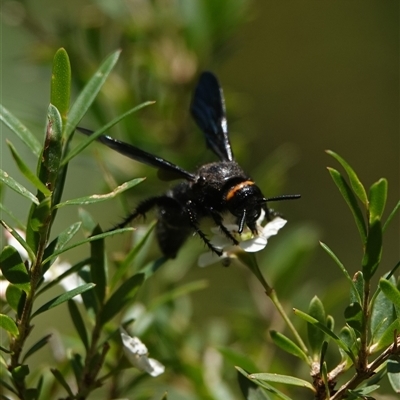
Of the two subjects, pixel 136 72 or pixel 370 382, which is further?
pixel 136 72

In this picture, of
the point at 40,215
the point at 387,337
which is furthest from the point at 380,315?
the point at 40,215

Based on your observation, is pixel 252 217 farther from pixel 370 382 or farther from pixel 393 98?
pixel 393 98

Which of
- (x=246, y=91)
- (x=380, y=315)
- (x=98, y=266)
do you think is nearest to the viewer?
(x=380, y=315)

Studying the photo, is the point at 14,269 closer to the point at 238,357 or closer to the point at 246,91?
the point at 238,357

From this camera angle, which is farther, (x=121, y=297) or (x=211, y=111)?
(x=211, y=111)

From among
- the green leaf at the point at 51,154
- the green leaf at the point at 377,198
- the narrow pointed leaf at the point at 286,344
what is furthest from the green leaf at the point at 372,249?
the green leaf at the point at 51,154

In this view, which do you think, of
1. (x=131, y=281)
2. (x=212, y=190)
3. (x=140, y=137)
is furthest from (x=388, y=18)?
(x=131, y=281)

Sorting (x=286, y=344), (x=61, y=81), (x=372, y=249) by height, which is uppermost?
(x=61, y=81)

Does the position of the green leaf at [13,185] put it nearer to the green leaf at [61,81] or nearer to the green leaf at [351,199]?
the green leaf at [61,81]
